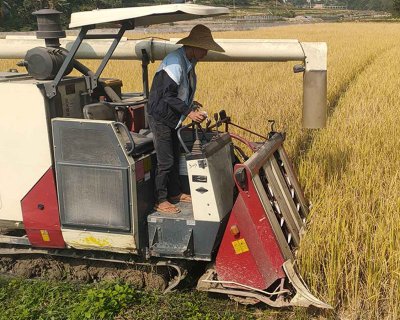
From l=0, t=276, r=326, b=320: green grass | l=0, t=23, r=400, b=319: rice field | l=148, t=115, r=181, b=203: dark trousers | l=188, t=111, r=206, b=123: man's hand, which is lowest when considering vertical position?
l=0, t=276, r=326, b=320: green grass

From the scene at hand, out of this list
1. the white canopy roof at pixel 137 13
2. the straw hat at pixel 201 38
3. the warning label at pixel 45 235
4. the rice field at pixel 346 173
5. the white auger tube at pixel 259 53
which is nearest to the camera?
the white canopy roof at pixel 137 13

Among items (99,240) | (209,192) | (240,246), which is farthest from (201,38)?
(99,240)

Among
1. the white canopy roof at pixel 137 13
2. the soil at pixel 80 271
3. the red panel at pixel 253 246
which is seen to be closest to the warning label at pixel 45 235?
the soil at pixel 80 271

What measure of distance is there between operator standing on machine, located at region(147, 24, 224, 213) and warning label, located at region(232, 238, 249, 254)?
0.55m

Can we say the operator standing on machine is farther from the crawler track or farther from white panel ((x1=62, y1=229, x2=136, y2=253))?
the crawler track

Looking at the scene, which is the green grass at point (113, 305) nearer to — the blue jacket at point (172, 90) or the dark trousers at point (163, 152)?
the dark trousers at point (163, 152)

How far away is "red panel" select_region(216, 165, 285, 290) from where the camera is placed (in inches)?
153

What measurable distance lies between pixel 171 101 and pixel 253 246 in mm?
1298

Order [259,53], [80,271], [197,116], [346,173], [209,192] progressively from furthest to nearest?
[346,173] → [259,53] → [80,271] → [197,116] → [209,192]

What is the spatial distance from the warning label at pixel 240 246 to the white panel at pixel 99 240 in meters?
0.80

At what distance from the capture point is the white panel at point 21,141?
4035mm

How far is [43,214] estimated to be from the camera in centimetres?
423

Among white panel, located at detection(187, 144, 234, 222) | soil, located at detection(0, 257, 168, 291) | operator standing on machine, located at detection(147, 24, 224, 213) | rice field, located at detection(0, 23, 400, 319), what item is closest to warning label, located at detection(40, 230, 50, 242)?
soil, located at detection(0, 257, 168, 291)

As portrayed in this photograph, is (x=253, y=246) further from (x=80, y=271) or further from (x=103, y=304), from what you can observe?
(x=80, y=271)
